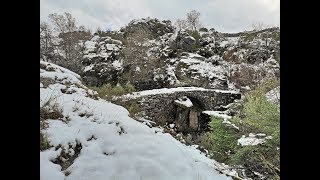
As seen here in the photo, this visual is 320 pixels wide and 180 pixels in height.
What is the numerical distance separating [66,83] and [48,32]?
15.6 ft

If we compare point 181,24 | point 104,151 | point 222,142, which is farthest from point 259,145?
point 181,24

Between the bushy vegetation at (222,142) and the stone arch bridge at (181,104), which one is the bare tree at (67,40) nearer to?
the stone arch bridge at (181,104)

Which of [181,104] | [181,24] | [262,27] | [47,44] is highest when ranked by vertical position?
[181,24]

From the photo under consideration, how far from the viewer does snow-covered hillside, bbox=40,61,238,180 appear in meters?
2.08

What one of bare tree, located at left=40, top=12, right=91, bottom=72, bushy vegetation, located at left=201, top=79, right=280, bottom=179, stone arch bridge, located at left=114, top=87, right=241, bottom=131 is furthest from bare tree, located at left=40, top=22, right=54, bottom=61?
bushy vegetation, located at left=201, top=79, right=280, bottom=179

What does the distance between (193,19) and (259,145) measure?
7.41 meters

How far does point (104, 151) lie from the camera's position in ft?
7.65

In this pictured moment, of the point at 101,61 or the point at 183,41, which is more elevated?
the point at 183,41

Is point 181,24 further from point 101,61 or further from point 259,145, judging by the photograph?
point 259,145

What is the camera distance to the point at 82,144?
234 cm

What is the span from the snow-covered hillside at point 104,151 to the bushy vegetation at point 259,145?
0.71 metres

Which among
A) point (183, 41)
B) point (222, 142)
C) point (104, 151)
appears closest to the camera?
point (104, 151)
